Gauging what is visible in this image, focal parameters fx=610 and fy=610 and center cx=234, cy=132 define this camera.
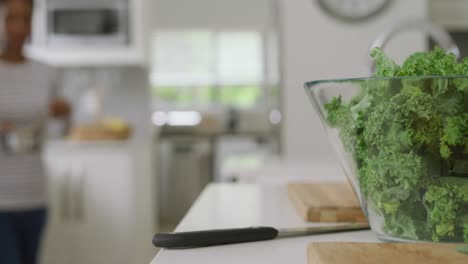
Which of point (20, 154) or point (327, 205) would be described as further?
point (20, 154)

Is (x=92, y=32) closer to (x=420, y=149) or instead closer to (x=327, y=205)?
(x=327, y=205)

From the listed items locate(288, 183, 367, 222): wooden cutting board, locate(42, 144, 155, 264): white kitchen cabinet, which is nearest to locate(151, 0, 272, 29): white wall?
locate(42, 144, 155, 264): white kitchen cabinet

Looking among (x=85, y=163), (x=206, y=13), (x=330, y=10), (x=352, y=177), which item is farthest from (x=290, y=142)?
(x=206, y=13)

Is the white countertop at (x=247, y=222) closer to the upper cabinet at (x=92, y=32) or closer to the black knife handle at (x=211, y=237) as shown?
the black knife handle at (x=211, y=237)

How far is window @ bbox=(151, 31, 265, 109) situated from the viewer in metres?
6.48

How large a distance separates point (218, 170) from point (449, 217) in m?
5.37

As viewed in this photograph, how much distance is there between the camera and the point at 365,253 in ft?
1.71

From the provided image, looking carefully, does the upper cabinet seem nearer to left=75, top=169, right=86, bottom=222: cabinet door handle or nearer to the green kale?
left=75, top=169, right=86, bottom=222: cabinet door handle

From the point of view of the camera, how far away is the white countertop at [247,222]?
596mm

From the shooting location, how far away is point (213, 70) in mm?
6516

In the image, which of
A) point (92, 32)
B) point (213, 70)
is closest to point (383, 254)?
point (92, 32)

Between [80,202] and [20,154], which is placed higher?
[20,154]

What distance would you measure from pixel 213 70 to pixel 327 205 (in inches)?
228

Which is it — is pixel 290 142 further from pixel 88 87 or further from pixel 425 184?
pixel 425 184
